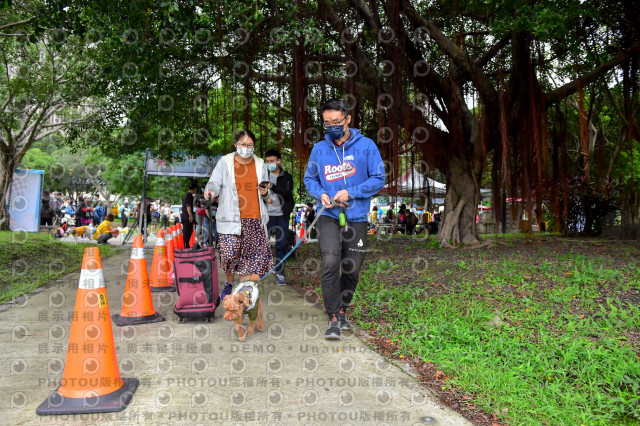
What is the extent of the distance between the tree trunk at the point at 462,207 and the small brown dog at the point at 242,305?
643 centimetres

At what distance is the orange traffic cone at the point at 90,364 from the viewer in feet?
8.08

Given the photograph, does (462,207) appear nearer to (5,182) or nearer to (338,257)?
(338,257)

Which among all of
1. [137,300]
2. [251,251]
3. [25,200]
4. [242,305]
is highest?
[25,200]

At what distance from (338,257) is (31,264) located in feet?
22.1

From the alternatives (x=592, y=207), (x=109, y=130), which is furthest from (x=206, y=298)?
(x=592, y=207)

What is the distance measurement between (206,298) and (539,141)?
676 centimetres

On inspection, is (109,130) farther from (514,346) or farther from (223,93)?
(514,346)

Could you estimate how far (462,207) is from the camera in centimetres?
967

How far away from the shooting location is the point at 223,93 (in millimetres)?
10344

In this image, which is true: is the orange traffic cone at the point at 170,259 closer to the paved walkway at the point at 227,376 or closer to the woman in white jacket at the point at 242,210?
the paved walkway at the point at 227,376

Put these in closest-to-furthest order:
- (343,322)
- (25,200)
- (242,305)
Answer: (242,305) → (343,322) → (25,200)

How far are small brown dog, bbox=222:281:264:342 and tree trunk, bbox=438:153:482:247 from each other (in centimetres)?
643

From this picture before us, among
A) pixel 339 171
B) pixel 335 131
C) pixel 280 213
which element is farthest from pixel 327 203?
pixel 280 213

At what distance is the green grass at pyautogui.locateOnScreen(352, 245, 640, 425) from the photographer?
8.57 feet
